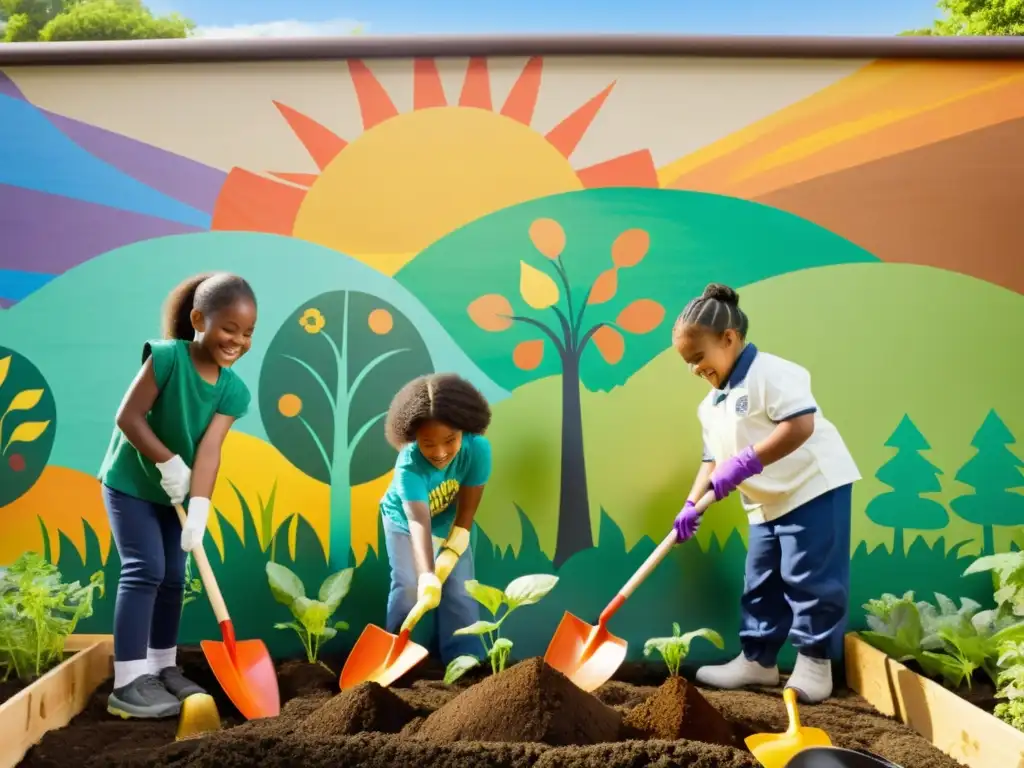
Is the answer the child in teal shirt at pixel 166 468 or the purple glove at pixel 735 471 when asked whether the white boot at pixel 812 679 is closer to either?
the purple glove at pixel 735 471

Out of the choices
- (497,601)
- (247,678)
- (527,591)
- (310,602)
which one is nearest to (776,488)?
(527,591)

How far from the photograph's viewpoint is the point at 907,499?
3477mm

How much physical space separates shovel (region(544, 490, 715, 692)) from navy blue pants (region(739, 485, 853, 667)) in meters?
0.32

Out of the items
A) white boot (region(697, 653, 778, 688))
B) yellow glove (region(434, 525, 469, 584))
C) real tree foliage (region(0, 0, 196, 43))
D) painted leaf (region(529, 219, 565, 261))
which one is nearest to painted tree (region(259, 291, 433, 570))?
yellow glove (region(434, 525, 469, 584))

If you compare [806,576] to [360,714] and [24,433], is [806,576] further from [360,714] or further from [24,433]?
[24,433]

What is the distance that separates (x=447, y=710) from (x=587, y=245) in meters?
1.92

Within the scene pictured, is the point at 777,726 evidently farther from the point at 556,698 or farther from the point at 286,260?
the point at 286,260

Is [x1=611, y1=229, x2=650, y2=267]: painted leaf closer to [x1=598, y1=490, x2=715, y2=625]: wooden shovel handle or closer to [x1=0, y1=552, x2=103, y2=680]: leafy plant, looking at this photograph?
[x1=598, y1=490, x2=715, y2=625]: wooden shovel handle

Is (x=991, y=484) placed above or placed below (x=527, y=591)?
above

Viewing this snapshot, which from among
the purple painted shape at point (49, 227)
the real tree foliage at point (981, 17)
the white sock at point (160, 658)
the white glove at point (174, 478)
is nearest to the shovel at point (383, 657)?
the white sock at point (160, 658)

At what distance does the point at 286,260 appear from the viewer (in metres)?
3.56

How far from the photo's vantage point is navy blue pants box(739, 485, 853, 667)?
10.00ft

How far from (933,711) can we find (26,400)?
350cm

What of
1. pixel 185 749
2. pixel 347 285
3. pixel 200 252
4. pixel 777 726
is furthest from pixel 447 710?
pixel 200 252
